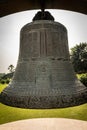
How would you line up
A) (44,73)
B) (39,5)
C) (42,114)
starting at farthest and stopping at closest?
1. (42,114)
2. (39,5)
3. (44,73)

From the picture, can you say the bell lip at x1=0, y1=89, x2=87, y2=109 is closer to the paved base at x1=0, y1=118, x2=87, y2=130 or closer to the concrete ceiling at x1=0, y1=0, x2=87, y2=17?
the concrete ceiling at x1=0, y1=0, x2=87, y2=17

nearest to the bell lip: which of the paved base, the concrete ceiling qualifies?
the concrete ceiling

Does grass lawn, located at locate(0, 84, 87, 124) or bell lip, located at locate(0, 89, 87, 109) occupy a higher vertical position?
bell lip, located at locate(0, 89, 87, 109)

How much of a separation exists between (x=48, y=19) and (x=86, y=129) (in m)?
1.78

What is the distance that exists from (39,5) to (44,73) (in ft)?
2.09

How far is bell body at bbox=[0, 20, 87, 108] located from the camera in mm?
1154

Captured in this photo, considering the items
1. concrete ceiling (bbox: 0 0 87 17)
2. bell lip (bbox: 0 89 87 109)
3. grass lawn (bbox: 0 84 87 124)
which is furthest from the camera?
grass lawn (bbox: 0 84 87 124)

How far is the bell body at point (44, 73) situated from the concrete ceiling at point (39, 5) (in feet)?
0.97

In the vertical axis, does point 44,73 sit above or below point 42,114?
above

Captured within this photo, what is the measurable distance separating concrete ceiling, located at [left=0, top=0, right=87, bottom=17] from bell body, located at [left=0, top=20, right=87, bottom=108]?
295mm

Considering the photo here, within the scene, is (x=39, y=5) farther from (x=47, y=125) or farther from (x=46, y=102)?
(x=47, y=125)

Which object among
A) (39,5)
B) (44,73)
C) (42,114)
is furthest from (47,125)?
(42,114)

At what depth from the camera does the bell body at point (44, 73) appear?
115 cm

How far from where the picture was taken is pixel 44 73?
4.25 feet
